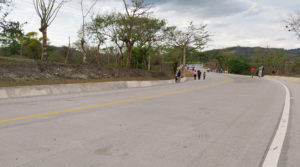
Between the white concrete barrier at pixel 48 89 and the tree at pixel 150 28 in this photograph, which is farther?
the tree at pixel 150 28

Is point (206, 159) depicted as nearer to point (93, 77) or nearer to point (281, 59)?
point (93, 77)

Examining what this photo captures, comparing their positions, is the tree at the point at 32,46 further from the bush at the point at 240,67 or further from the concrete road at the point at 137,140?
the bush at the point at 240,67

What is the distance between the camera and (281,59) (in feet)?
345

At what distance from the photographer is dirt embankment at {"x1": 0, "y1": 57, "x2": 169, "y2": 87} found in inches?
656

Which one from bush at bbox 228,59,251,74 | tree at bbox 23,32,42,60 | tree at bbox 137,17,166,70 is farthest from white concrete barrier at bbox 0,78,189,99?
bush at bbox 228,59,251,74

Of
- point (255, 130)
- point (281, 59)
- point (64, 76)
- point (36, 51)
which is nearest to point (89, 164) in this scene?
point (255, 130)

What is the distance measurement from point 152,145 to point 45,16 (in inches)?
916

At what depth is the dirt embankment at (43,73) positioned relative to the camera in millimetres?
16672

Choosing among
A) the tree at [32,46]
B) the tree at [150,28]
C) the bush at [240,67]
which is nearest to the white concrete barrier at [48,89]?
the tree at [150,28]

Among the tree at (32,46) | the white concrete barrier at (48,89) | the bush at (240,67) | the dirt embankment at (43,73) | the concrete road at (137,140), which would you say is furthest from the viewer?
the bush at (240,67)

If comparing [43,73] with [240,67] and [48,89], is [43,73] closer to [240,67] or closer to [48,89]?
[48,89]

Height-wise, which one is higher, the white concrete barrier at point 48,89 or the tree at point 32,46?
the tree at point 32,46

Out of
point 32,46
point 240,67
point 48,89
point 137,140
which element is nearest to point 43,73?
point 48,89

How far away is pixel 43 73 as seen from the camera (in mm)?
19609
